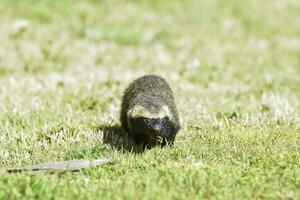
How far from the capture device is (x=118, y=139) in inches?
348

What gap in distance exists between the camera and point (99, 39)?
1670 cm

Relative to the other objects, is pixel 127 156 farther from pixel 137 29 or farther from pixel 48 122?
pixel 137 29

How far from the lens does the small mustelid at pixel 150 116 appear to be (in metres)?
8.12

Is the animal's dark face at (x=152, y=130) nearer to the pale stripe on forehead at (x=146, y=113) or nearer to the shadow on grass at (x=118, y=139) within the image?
the pale stripe on forehead at (x=146, y=113)

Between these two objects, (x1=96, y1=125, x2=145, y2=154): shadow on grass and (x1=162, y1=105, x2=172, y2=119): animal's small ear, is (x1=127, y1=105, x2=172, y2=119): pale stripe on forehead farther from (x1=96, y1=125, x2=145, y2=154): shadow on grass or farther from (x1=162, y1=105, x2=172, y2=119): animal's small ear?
(x1=96, y1=125, x2=145, y2=154): shadow on grass

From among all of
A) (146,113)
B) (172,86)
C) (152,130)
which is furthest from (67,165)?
(172,86)

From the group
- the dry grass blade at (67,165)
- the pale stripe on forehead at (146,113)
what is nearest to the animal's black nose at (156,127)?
the pale stripe on forehead at (146,113)

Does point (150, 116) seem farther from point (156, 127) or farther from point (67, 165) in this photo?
point (67, 165)

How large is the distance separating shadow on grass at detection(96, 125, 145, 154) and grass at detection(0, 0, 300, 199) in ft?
0.43

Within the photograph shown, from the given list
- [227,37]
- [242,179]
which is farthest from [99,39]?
[242,179]

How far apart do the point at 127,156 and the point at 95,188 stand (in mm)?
1378

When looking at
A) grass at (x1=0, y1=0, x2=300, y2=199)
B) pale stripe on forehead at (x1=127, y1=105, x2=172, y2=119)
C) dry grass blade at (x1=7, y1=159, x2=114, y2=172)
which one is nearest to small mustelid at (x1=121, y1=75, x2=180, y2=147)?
pale stripe on forehead at (x1=127, y1=105, x2=172, y2=119)

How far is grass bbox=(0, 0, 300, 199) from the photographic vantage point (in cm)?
655

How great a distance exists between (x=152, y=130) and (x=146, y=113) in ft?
0.86
